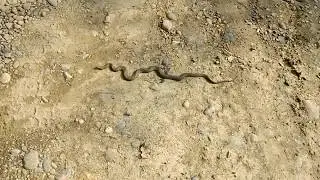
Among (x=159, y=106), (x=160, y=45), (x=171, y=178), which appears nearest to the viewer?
(x=171, y=178)

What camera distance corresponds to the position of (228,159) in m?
5.01

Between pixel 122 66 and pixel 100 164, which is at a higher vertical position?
pixel 122 66

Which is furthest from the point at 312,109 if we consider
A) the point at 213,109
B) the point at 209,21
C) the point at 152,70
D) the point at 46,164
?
the point at 46,164

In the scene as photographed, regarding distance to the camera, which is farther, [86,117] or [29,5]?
[29,5]

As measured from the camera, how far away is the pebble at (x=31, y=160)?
4.89 metres

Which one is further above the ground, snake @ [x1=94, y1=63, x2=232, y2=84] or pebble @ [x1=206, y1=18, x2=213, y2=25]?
pebble @ [x1=206, y1=18, x2=213, y2=25]

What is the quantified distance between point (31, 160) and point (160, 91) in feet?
4.79

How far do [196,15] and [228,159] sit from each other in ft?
5.76

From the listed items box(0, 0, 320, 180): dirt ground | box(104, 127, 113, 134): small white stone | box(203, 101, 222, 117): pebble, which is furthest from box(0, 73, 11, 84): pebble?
box(203, 101, 222, 117): pebble

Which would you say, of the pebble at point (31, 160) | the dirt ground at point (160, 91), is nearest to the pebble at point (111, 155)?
the dirt ground at point (160, 91)

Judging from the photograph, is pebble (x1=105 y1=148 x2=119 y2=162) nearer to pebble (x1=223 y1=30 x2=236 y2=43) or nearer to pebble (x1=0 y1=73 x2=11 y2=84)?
pebble (x1=0 y1=73 x2=11 y2=84)

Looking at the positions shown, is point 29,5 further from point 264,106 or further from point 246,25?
point 264,106

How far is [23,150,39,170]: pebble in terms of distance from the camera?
192 inches

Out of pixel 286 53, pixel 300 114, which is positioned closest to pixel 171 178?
pixel 300 114
